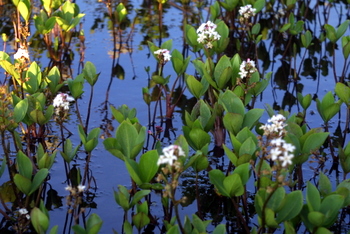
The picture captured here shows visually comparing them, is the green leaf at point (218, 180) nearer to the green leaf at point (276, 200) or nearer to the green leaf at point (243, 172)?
the green leaf at point (243, 172)

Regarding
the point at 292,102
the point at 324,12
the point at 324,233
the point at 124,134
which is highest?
the point at 324,12

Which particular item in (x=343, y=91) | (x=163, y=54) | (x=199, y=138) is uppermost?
(x=163, y=54)

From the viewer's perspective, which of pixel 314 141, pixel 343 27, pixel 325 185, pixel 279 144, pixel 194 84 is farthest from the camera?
pixel 343 27

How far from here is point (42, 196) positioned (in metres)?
2.10

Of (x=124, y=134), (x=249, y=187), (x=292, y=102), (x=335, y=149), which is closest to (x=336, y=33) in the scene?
(x=292, y=102)

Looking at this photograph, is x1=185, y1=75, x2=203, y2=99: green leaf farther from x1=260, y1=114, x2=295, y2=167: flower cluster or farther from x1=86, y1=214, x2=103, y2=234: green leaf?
x1=86, y1=214, x2=103, y2=234: green leaf

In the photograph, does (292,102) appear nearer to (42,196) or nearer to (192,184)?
(192,184)

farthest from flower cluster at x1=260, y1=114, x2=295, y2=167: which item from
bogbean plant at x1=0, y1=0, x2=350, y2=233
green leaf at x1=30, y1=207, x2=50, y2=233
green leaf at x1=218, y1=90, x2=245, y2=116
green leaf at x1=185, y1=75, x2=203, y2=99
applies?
green leaf at x1=185, y1=75, x2=203, y2=99

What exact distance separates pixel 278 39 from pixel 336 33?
93 cm

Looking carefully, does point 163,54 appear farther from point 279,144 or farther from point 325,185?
point 279,144

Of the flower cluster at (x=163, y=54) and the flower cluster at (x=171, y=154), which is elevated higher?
the flower cluster at (x=163, y=54)

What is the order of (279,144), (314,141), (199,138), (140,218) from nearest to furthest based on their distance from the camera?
(279,144)
(140,218)
(314,141)
(199,138)

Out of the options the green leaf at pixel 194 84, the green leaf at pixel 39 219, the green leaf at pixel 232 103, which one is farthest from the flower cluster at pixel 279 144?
the green leaf at pixel 194 84

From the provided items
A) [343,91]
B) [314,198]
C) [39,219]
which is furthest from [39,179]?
[343,91]
